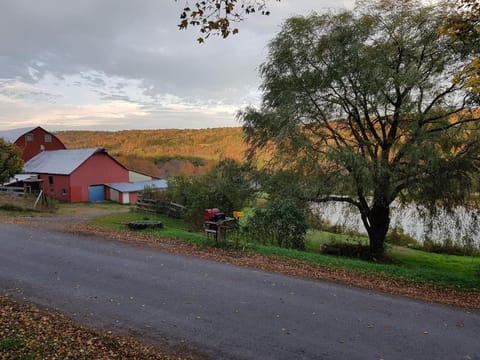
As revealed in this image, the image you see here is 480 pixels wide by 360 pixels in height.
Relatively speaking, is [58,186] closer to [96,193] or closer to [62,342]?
[96,193]

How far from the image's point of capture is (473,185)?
483 inches

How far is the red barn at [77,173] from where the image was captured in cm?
3206

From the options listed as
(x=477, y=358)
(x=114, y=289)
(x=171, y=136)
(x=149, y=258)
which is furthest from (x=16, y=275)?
(x=171, y=136)

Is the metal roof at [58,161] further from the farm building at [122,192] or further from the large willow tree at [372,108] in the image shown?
the large willow tree at [372,108]

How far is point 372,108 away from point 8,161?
24.8 meters

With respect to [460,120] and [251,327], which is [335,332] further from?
[460,120]

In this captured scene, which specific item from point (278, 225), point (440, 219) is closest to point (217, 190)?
point (278, 225)

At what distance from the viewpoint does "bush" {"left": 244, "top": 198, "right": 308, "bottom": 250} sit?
13.4m

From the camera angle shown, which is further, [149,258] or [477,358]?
[149,258]

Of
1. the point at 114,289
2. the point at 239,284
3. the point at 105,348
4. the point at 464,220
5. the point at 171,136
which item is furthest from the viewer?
the point at 171,136

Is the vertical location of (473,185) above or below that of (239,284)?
above

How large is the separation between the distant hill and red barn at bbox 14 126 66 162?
47.3 feet

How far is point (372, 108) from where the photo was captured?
13.7 m

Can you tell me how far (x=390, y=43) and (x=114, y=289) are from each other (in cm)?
1214
